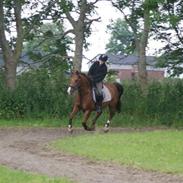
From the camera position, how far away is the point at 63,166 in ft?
41.2

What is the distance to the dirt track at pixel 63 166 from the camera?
11.1 meters

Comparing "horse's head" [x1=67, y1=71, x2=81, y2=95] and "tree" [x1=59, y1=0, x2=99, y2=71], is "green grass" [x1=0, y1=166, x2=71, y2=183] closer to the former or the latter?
"horse's head" [x1=67, y1=71, x2=81, y2=95]

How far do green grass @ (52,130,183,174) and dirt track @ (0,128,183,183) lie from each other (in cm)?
45

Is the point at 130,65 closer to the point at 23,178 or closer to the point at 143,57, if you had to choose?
the point at 143,57

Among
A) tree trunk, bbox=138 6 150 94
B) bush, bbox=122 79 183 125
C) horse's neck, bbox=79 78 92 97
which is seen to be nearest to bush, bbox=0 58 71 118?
bush, bbox=122 79 183 125

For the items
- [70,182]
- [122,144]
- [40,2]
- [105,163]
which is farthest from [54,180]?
[40,2]

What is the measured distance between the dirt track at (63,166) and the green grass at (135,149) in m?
0.45

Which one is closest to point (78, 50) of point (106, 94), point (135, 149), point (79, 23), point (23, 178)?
point (79, 23)

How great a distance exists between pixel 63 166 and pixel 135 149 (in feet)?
9.98

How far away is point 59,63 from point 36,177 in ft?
63.9

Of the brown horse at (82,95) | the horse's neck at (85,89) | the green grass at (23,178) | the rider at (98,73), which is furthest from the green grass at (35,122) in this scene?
the green grass at (23,178)

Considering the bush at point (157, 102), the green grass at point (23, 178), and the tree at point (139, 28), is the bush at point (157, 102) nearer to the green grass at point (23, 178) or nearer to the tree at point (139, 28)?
the tree at point (139, 28)

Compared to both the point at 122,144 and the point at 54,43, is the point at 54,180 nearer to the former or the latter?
the point at 122,144

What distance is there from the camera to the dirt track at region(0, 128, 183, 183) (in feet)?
36.6
